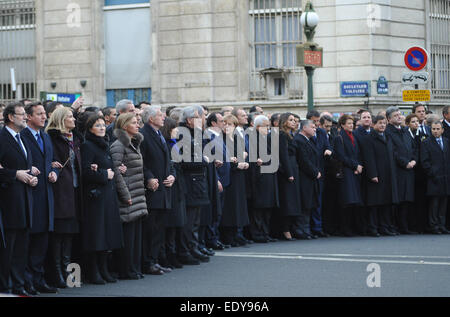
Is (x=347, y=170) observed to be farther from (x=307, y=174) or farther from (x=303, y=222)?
(x=303, y=222)

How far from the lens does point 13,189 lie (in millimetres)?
9688

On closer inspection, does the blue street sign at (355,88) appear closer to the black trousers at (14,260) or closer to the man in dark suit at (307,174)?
the man in dark suit at (307,174)

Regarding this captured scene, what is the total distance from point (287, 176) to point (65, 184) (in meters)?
6.09

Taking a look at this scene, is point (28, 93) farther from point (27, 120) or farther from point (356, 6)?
point (27, 120)

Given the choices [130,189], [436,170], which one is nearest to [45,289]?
[130,189]

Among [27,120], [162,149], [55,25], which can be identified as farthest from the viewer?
[55,25]

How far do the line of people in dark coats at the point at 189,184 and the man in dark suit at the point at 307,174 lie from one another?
0.02 metres

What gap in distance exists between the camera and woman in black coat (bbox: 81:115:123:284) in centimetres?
1052

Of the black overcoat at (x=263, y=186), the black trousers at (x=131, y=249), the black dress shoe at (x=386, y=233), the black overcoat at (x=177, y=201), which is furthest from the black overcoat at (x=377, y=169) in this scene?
the black trousers at (x=131, y=249)

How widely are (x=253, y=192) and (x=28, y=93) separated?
16483 millimetres

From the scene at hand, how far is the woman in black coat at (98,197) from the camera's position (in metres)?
10.5

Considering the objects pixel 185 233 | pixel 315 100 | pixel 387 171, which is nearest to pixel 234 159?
pixel 185 233

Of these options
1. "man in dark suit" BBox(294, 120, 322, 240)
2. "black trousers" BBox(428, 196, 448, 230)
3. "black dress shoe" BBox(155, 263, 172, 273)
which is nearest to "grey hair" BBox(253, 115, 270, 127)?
"man in dark suit" BBox(294, 120, 322, 240)

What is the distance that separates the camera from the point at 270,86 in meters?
26.9
